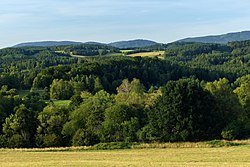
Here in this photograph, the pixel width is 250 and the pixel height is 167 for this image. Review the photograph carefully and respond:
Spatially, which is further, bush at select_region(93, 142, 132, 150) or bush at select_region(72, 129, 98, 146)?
bush at select_region(72, 129, 98, 146)

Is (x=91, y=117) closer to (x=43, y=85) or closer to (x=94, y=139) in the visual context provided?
(x=94, y=139)

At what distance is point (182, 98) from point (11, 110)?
34.2 meters

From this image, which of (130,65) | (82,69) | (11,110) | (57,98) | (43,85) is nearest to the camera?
(11,110)

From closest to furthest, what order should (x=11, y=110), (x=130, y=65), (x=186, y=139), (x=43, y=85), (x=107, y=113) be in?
(x=186, y=139)
(x=107, y=113)
(x=11, y=110)
(x=43, y=85)
(x=130, y=65)

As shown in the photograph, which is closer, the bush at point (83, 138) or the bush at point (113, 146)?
the bush at point (113, 146)

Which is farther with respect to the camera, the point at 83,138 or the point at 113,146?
the point at 83,138

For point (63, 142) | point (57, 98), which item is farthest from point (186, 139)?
point (57, 98)

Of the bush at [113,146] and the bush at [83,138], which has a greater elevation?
the bush at [113,146]

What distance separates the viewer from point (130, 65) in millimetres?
170250

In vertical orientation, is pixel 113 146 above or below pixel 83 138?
above

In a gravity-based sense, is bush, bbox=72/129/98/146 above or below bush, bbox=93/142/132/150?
below

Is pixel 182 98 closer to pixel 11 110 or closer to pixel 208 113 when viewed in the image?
pixel 208 113

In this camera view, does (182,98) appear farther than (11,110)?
No

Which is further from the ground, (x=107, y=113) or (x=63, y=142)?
(x=107, y=113)
